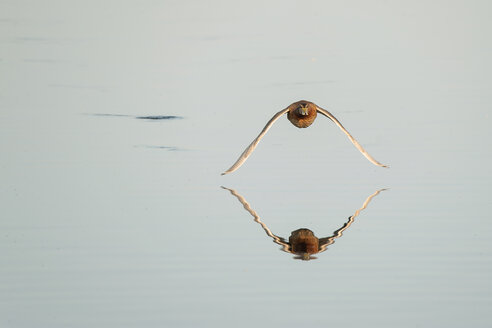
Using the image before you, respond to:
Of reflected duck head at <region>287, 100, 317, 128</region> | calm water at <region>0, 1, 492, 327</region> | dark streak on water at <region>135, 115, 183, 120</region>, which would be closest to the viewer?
calm water at <region>0, 1, 492, 327</region>

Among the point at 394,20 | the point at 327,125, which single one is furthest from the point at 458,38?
the point at 327,125

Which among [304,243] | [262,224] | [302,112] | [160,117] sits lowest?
[304,243]

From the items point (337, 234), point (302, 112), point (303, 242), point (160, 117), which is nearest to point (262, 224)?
point (303, 242)

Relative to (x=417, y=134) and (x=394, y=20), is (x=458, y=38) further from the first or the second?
(x=417, y=134)

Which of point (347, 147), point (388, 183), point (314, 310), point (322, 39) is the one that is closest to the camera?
point (314, 310)

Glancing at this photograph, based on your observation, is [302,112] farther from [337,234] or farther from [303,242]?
[303,242]

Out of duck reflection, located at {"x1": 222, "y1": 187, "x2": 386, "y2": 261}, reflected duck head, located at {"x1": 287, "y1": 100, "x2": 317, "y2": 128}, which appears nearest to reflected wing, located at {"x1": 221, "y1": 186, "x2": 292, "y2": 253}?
duck reflection, located at {"x1": 222, "y1": 187, "x2": 386, "y2": 261}

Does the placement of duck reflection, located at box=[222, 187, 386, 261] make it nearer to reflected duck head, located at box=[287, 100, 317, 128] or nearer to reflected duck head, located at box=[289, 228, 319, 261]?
reflected duck head, located at box=[289, 228, 319, 261]
